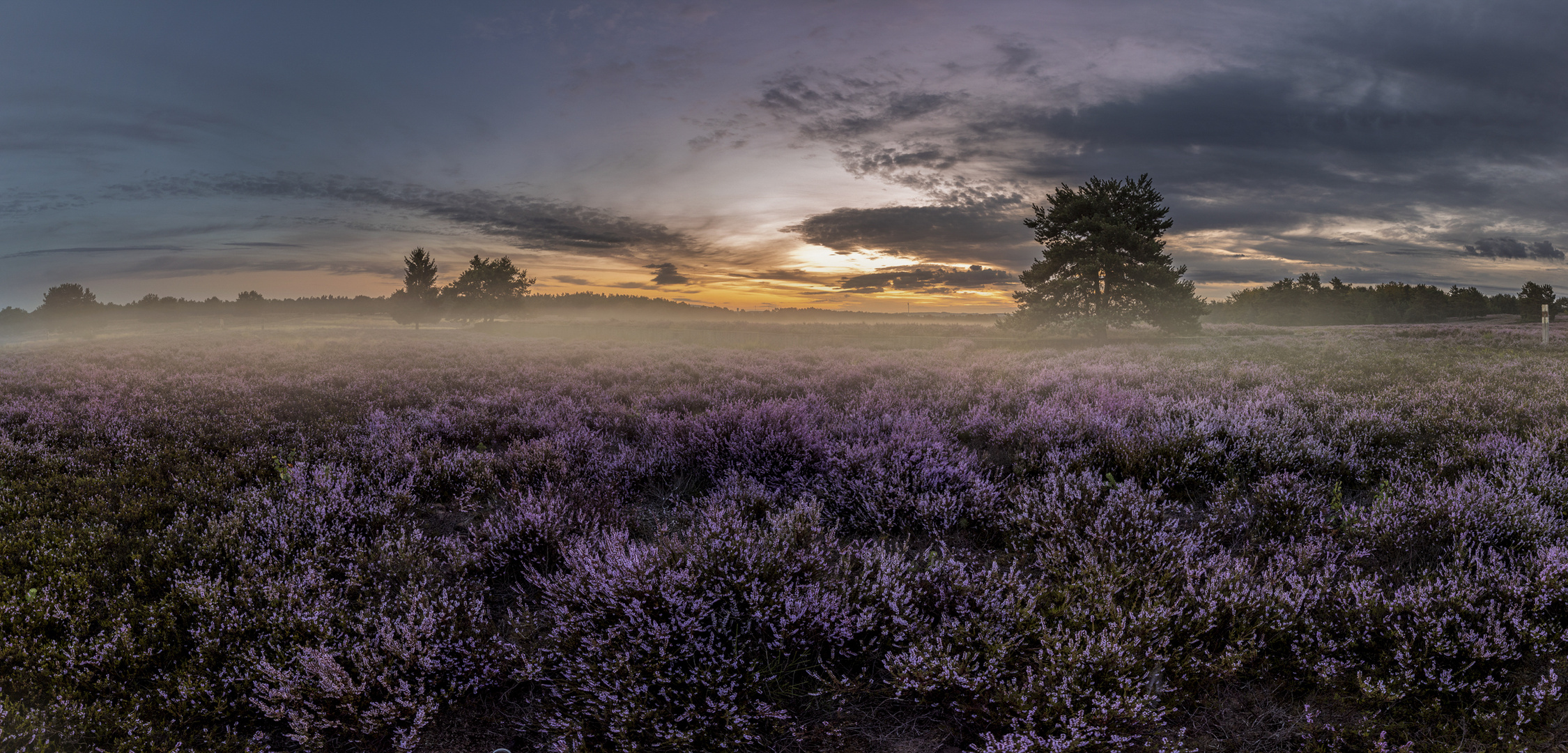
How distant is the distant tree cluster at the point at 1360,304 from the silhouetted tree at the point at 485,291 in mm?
81581

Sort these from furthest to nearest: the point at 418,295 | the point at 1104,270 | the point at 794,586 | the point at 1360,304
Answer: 1. the point at 1360,304
2. the point at 418,295
3. the point at 1104,270
4. the point at 794,586

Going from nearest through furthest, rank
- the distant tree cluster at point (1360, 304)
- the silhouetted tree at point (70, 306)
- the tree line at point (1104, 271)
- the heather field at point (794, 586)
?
the heather field at point (794, 586) → the tree line at point (1104, 271) → the silhouetted tree at point (70, 306) → the distant tree cluster at point (1360, 304)

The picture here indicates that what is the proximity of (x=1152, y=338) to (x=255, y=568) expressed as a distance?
28928 millimetres

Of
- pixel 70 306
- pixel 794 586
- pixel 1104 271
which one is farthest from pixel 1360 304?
pixel 70 306

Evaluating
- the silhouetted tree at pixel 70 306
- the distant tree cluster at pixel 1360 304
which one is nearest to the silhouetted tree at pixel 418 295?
the silhouetted tree at pixel 70 306

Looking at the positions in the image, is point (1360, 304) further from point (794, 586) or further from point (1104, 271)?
point (794, 586)

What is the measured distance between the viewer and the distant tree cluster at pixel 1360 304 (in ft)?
234

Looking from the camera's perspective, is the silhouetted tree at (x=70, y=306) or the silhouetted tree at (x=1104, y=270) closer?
the silhouetted tree at (x=1104, y=270)

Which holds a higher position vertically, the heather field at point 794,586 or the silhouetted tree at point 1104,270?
the silhouetted tree at point 1104,270

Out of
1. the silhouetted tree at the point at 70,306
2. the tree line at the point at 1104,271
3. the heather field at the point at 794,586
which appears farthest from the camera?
the silhouetted tree at the point at 70,306

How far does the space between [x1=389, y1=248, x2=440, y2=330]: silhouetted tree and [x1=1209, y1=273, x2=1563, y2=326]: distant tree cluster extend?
88.3 m

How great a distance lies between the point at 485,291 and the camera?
58.1 metres

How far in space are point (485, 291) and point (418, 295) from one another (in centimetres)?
575

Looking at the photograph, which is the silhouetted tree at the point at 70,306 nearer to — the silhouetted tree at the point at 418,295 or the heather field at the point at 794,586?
the silhouetted tree at the point at 418,295
